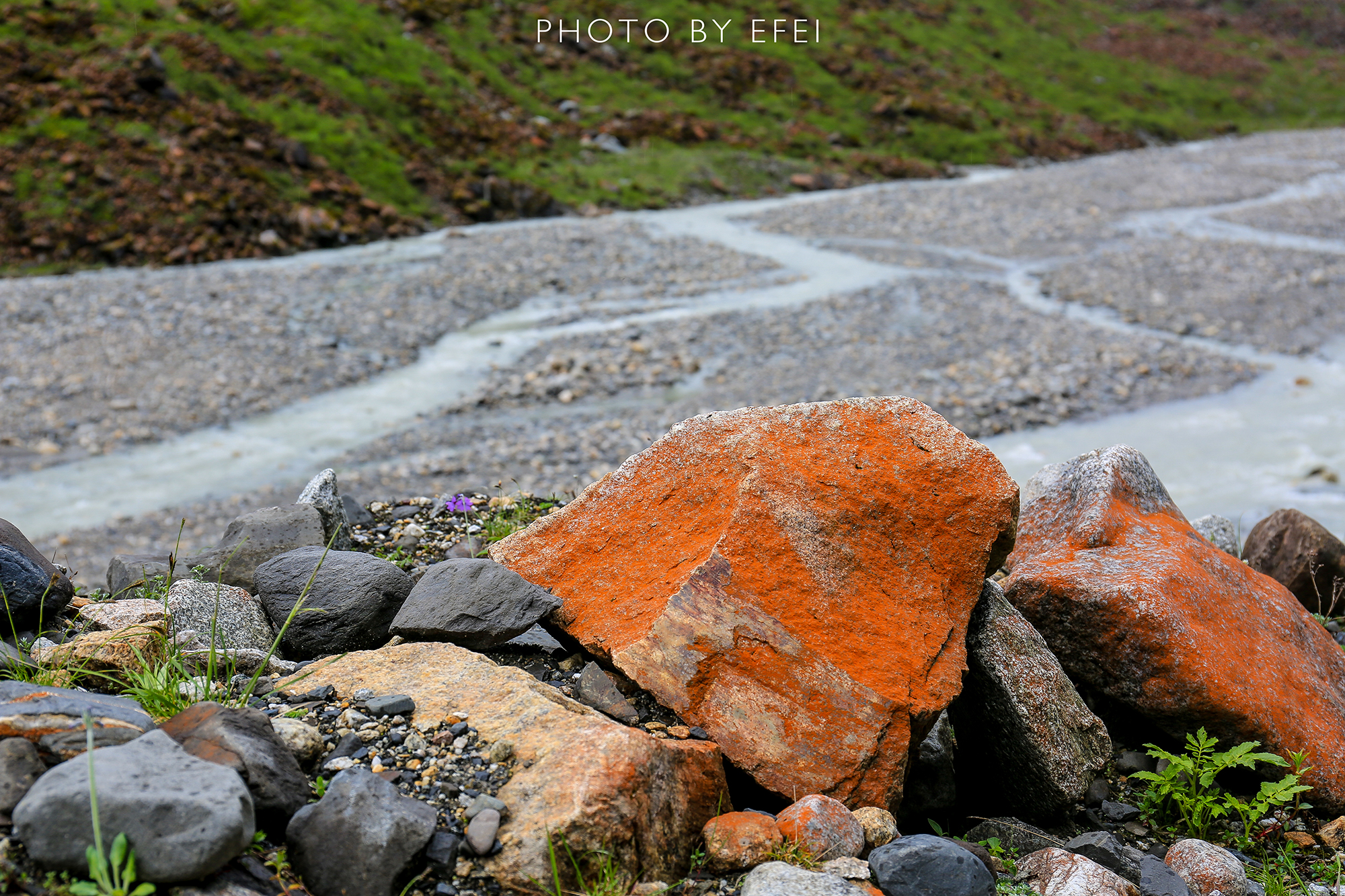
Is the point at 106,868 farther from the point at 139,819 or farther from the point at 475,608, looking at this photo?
the point at 475,608

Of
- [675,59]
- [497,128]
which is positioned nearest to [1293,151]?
[675,59]

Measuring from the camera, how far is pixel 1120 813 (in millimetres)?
4836

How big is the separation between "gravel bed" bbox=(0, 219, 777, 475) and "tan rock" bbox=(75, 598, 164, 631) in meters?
11.0

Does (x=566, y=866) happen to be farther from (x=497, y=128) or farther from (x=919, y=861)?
(x=497, y=128)

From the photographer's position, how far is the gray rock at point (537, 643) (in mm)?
4637

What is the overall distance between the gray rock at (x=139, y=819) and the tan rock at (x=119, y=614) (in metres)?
1.84

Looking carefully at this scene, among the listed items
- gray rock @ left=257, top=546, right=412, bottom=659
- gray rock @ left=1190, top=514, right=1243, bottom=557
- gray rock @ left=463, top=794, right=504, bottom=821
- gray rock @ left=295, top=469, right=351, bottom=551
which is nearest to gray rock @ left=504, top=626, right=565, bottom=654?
gray rock @ left=257, top=546, right=412, bottom=659

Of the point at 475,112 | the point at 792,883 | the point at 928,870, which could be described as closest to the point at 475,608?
the point at 792,883

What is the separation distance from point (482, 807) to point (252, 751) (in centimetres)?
83

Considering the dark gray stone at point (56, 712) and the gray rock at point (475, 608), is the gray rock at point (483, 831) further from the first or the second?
the gray rock at point (475, 608)

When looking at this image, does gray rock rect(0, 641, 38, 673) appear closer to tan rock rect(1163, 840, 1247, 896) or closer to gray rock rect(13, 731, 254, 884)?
gray rock rect(13, 731, 254, 884)

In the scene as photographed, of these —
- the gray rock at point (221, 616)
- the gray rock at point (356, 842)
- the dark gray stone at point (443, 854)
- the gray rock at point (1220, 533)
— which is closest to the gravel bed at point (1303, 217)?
the gray rock at point (1220, 533)

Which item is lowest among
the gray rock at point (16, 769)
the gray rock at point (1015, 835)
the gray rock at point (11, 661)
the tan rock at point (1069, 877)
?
the gray rock at point (1015, 835)

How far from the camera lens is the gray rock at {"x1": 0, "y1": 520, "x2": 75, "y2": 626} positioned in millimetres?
4531
